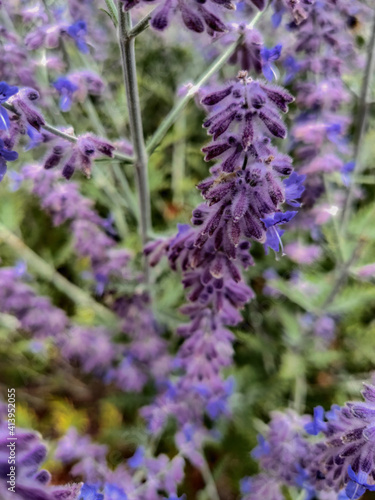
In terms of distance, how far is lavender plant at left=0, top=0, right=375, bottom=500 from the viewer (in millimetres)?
1261

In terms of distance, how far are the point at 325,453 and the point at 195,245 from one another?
2.53 feet

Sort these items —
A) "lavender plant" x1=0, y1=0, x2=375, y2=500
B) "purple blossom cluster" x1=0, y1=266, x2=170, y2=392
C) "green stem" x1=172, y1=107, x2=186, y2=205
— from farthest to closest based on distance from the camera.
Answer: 1. "green stem" x1=172, y1=107, x2=186, y2=205
2. "purple blossom cluster" x1=0, y1=266, x2=170, y2=392
3. "lavender plant" x1=0, y1=0, x2=375, y2=500

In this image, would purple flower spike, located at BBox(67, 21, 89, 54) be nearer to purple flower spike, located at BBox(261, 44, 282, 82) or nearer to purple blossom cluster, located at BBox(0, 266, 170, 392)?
purple flower spike, located at BBox(261, 44, 282, 82)

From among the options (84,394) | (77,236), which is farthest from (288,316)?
(84,394)

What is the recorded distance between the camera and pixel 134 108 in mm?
1513

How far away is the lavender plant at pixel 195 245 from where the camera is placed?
4.14ft

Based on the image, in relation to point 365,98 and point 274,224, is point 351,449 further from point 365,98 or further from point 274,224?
point 365,98

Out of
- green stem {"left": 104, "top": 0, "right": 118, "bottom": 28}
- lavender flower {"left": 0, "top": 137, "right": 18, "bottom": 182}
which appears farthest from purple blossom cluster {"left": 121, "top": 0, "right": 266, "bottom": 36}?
lavender flower {"left": 0, "top": 137, "right": 18, "bottom": 182}

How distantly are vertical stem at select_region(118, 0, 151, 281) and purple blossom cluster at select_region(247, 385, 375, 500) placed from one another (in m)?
1.06

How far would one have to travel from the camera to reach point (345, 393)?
3273 millimetres

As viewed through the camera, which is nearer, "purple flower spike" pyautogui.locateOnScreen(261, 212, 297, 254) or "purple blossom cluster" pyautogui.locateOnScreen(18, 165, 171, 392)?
"purple flower spike" pyautogui.locateOnScreen(261, 212, 297, 254)

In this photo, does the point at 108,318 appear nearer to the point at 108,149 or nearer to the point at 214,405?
the point at 214,405

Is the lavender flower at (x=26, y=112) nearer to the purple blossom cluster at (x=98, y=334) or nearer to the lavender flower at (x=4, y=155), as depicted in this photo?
the lavender flower at (x=4, y=155)

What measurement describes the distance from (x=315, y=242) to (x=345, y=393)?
3.75 ft
